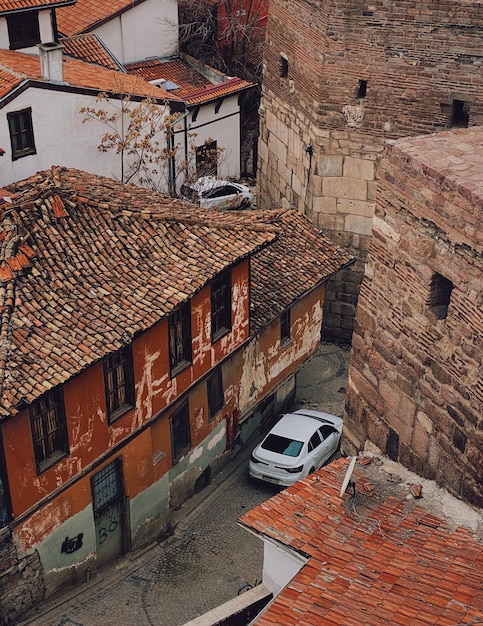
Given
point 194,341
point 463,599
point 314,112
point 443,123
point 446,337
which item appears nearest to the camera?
point 463,599

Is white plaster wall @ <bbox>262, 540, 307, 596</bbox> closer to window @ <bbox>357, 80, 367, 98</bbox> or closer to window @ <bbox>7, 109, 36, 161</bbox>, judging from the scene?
window @ <bbox>357, 80, 367, 98</bbox>

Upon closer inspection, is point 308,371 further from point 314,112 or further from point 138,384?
point 138,384

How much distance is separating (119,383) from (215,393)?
406cm

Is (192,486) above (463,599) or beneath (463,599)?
beneath

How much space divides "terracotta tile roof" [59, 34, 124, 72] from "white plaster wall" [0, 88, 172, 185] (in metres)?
5.74

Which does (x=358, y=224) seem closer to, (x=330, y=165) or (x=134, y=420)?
(x=330, y=165)

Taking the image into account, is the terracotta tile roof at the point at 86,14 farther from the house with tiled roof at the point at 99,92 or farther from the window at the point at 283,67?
the window at the point at 283,67

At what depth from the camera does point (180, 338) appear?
1992cm

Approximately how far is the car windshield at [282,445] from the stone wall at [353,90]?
635 centimetres

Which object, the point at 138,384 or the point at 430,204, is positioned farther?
the point at 138,384

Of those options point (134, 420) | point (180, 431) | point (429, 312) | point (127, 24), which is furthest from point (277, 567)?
point (127, 24)

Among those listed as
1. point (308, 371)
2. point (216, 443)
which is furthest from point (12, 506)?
point (308, 371)

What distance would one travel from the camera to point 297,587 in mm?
10836

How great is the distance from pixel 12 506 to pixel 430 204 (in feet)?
31.1
